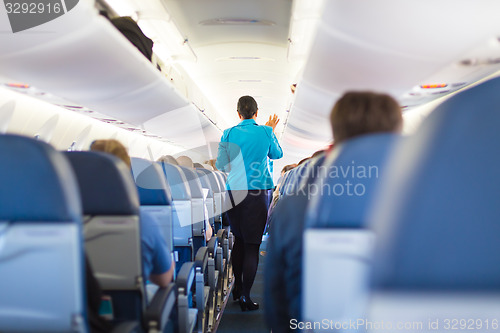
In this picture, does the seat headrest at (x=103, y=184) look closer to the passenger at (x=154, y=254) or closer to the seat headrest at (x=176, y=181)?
the passenger at (x=154, y=254)

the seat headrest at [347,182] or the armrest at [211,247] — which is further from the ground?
the seat headrest at [347,182]

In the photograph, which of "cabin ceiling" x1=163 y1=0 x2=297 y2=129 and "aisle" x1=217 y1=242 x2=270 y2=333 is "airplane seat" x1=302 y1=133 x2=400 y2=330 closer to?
"aisle" x1=217 y1=242 x2=270 y2=333

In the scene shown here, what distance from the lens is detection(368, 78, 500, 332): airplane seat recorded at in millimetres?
897

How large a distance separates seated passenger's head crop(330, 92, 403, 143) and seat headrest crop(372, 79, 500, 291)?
65 centimetres

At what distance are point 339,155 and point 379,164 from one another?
0.14 metres

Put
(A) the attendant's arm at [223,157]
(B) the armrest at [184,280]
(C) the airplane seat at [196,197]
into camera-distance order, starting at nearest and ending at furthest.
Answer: (B) the armrest at [184,280] → (C) the airplane seat at [196,197] → (A) the attendant's arm at [223,157]

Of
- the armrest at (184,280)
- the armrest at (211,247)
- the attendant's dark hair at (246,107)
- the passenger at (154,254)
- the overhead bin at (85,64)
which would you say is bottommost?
the armrest at (211,247)

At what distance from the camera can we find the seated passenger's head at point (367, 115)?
159 centimetres

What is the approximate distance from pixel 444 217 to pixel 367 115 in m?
0.72

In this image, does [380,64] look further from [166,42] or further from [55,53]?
[166,42]

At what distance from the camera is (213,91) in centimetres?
1130

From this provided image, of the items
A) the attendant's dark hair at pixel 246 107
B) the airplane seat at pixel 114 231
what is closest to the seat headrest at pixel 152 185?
the airplane seat at pixel 114 231

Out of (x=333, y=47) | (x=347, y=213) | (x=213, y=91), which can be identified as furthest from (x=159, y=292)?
(x=213, y=91)

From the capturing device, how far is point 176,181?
122 inches
